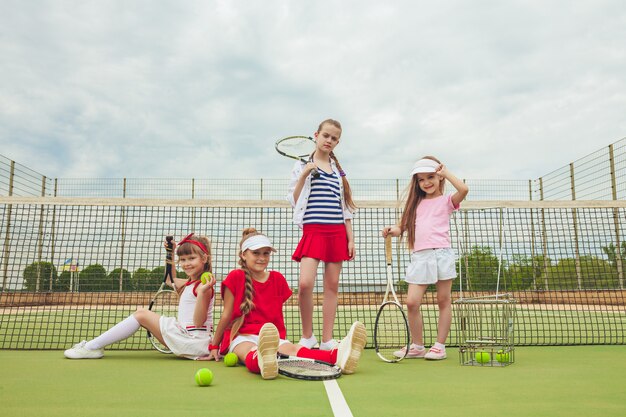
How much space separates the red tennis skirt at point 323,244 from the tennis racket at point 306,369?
84 cm

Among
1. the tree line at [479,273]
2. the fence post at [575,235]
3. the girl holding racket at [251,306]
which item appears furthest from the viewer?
the fence post at [575,235]

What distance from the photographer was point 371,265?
6754mm

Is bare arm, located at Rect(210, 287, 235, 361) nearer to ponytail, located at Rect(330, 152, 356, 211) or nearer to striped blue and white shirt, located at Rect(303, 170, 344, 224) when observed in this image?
striped blue and white shirt, located at Rect(303, 170, 344, 224)

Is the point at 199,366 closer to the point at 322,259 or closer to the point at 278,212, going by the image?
the point at 322,259

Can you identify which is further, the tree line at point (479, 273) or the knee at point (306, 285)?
the tree line at point (479, 273)

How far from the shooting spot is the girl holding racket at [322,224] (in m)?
4.51

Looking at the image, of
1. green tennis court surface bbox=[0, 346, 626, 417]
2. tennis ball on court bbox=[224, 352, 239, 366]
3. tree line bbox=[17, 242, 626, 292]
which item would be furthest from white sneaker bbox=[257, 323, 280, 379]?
tree line bbox=[17, 242, 626, 292]

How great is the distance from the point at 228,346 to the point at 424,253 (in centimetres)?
169

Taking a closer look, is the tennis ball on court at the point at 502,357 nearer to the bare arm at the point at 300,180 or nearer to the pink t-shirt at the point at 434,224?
the pink t-shirt at the point at 434,224

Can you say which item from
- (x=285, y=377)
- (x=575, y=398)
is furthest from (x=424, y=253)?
(x=575, y=398)

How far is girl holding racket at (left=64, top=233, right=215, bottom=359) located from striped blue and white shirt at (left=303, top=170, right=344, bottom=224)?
92 cm

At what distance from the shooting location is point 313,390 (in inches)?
122

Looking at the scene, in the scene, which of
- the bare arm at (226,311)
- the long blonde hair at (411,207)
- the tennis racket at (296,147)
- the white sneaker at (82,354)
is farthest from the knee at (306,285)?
the white sneaker at (82,354)

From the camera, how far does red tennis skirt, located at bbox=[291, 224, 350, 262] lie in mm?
4539
